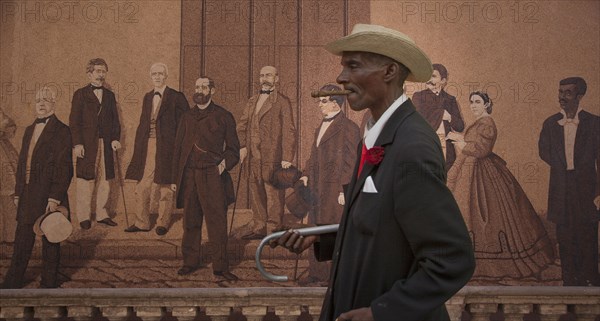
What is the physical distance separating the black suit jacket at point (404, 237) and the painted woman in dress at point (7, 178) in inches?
236

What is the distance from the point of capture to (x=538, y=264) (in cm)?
738

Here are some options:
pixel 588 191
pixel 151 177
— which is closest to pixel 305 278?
pixel 151 177

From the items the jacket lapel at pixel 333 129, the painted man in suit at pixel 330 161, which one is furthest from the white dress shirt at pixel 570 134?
the jacket lapel at pixel 333 129

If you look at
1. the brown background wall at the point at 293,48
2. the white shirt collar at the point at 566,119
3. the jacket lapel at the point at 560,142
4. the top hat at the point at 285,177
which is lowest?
the top hat at the point at 285,177

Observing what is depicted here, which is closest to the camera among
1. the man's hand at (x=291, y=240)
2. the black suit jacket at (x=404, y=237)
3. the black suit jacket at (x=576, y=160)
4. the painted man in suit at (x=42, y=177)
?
the black suit jacket at (x=404, y=237)

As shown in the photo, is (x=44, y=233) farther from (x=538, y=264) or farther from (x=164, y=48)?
(x=538, y=264)

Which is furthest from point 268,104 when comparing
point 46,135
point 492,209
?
point 492,209

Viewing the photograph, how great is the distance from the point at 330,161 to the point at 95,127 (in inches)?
98.9

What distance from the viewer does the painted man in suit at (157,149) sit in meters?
7.33

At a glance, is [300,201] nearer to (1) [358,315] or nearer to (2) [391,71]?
(2) [391,71]

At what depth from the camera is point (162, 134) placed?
24.2 ft

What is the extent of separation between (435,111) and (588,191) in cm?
183

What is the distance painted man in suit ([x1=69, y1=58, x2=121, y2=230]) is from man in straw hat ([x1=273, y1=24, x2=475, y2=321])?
17.9 ft

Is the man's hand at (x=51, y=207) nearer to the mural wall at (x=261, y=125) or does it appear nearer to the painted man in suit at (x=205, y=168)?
the mural wall at (x=261, y=125)
